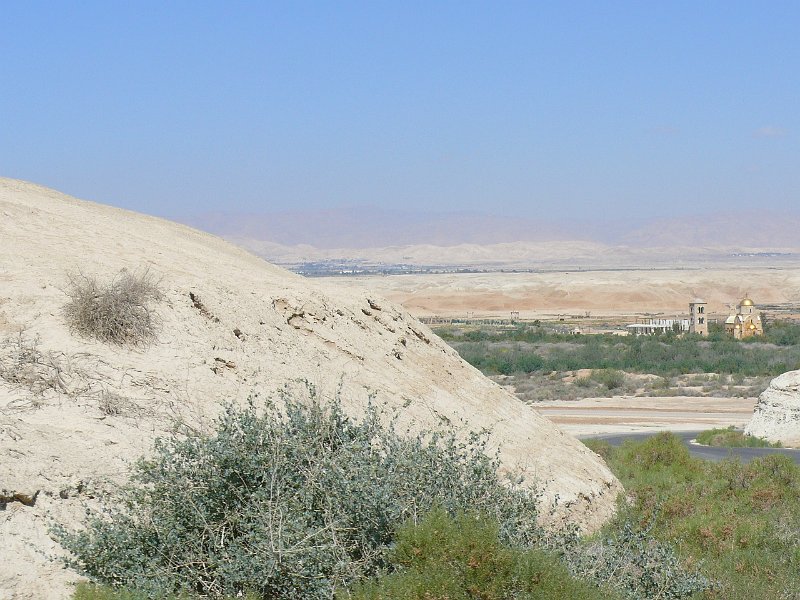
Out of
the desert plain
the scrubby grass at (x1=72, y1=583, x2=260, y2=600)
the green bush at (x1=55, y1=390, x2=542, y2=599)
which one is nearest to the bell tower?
the desert plain

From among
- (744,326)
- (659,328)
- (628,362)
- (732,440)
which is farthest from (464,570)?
(659,328)

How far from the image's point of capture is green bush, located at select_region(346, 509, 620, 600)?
690 centimetres

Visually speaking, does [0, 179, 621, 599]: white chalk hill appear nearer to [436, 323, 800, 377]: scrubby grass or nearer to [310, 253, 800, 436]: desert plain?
[436, 323, 800, 377]: scrubby grass

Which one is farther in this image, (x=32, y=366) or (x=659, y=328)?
(x=659, y=328)

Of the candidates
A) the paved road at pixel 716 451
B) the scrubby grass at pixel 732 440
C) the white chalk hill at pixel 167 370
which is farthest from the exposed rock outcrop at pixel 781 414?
the white chalk hill at pixel 167 370

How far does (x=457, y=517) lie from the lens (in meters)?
7.41

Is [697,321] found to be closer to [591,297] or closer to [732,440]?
[591,297]

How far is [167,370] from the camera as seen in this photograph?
10.9 meters

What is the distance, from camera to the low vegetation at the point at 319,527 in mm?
7121

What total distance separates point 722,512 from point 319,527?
817 centimetres

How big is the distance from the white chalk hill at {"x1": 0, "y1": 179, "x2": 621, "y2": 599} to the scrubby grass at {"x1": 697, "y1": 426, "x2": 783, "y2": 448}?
15.0 metres

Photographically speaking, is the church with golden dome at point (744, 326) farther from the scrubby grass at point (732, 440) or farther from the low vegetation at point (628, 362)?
the scrubby grass at point (732, 440)

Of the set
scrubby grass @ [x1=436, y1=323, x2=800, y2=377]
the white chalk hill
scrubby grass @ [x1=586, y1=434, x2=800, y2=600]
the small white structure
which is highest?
the white chalk hill

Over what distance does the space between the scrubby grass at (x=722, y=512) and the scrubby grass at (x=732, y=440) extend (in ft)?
28.9
